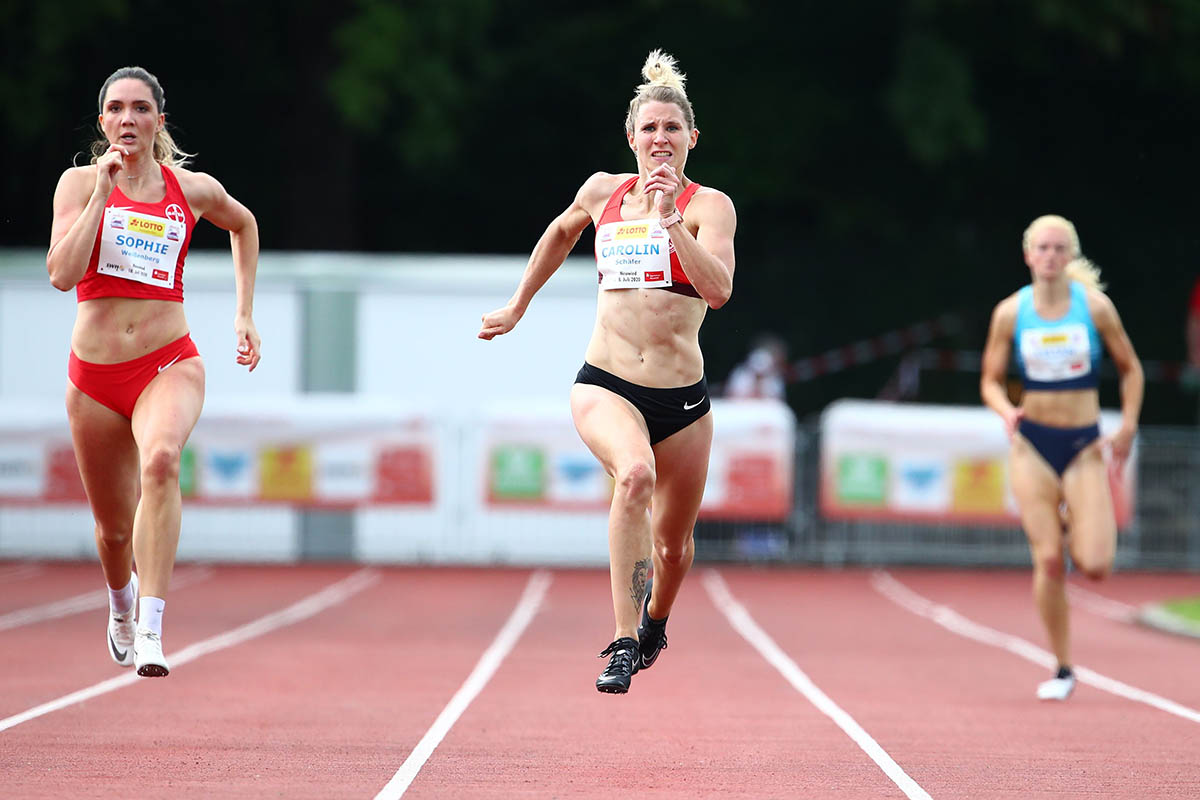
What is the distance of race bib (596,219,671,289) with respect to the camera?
7148 millimetres

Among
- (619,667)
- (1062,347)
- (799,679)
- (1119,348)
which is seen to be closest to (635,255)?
(619,667)

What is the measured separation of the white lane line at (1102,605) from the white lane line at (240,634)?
6.75 meters

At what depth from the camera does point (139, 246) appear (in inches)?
293

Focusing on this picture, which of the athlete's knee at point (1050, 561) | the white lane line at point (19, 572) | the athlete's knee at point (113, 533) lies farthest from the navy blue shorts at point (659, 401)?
the white lane line at point (19, 572)

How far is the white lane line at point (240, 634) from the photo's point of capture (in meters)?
9.22

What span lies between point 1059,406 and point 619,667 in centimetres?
428

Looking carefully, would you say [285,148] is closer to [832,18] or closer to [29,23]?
[29,23]

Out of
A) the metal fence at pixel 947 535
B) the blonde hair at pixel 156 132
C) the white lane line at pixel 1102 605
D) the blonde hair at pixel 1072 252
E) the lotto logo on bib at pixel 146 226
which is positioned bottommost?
the white lane line at pixel 1102 605

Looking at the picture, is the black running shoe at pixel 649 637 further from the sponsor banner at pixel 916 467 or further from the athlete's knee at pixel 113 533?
the sponsor banner at pixel 916 467

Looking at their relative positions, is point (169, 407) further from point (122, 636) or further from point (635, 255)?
point (635, 255)

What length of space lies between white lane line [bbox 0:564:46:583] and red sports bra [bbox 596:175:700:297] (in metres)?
12.2

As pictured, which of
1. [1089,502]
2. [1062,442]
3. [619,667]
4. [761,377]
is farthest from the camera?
[761,377]

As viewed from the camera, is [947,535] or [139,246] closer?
[139,246]

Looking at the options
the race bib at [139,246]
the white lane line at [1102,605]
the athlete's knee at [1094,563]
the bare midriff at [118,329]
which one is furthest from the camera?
the white lane line at [1102,605]
